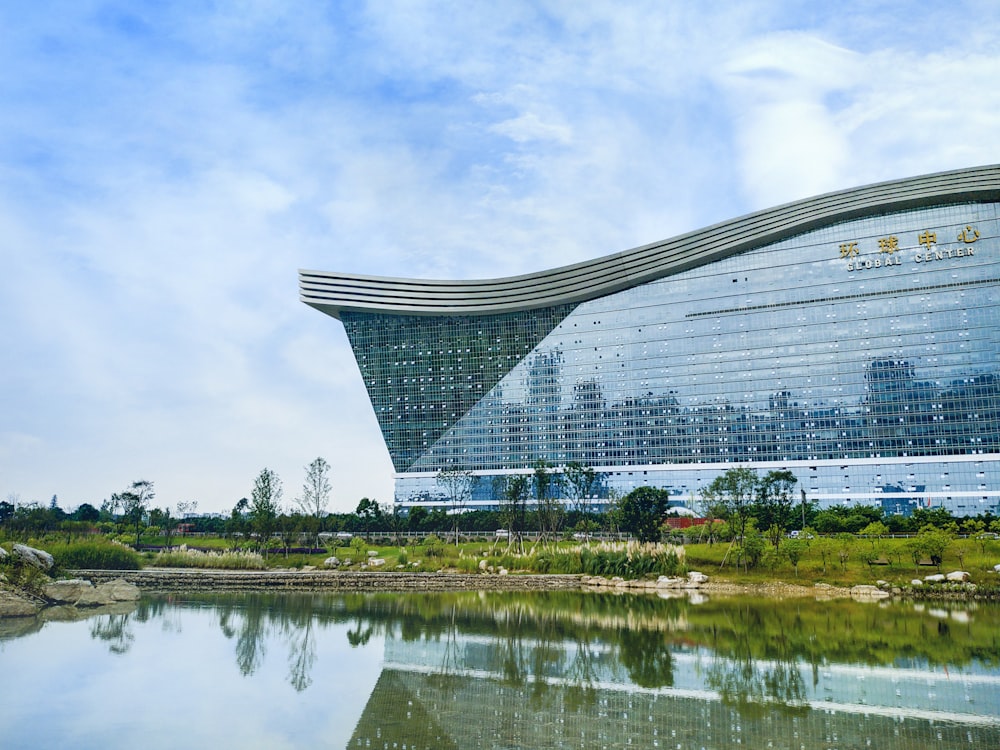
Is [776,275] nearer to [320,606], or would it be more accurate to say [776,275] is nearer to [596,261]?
[596,261]

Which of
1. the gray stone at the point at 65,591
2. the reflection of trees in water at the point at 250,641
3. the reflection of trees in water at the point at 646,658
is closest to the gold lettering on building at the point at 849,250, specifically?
the reflection of trees in water at the point at 646,658

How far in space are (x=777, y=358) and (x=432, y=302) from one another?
5241 centimetres

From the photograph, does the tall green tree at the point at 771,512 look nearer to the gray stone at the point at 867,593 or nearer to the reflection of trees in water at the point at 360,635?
the gray stone at the point at 867,593

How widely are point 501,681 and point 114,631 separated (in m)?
16.1

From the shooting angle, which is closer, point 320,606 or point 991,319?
point 320,606

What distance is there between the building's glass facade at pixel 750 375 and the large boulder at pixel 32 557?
267ft

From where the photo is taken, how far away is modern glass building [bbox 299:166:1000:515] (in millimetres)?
92500

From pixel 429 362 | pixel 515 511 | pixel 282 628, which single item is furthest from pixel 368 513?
pixel 282 628

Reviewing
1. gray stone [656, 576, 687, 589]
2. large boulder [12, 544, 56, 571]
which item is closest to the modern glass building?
gray stone [656, 576, 687, 589]

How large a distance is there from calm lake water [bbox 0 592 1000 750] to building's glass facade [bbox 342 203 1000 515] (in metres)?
68.8

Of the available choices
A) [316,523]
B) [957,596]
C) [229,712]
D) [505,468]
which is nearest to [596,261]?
[505,468]

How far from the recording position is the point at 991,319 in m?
91.1

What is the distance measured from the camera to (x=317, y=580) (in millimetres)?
50656

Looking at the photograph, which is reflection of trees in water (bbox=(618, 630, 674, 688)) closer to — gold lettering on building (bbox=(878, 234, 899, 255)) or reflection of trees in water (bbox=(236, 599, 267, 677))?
reflection of trees in water (bbox=(236, 599, 267, 677))
